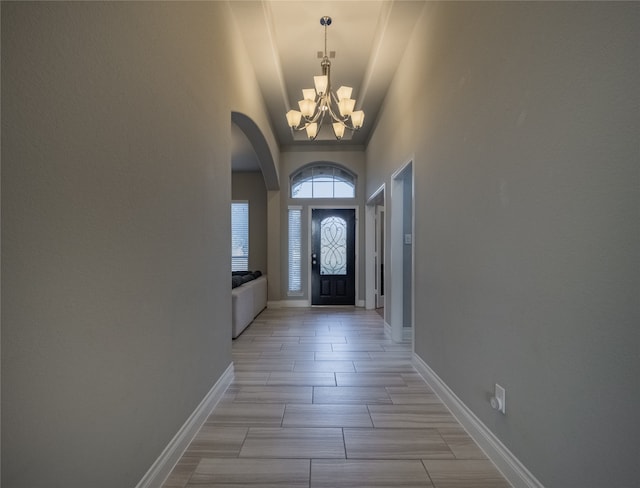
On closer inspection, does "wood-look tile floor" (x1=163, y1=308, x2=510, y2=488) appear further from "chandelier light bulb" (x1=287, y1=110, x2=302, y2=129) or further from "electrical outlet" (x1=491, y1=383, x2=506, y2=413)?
"chandelier light bulb" (x1=287, y1=110, x2=302, y2=129)

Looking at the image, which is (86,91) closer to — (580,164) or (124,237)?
(124,237)

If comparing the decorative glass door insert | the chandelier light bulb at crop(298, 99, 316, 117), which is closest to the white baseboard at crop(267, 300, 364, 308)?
the decorative glass door insert

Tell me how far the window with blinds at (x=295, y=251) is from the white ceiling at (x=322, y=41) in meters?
2.52

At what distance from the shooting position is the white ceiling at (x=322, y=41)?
9.65 ft

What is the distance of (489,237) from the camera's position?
179 cm

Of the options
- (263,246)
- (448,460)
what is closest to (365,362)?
(448,460)

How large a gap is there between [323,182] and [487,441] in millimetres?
5727

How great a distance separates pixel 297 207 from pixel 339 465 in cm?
546

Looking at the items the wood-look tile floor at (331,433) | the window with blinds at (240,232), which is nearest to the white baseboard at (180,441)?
the wood-look tile floor at (331,433)

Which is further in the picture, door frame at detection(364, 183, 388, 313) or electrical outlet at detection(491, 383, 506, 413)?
door frame at detection(364, 183, 388, 313)

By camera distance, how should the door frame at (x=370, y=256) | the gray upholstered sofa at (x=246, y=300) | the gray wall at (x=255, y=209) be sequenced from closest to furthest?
the gray upholstered sofa at (x=246, y=300) < the door frame at (x=370, y=256) < the gray wall at (x=255, y=209)

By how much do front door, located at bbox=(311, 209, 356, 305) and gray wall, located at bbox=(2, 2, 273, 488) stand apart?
4838 millimetres

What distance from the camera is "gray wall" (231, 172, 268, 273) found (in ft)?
25.7

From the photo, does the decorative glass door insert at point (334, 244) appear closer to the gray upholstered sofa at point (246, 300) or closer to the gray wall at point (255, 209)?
the gray upholstered sofa at point (246, 300)
